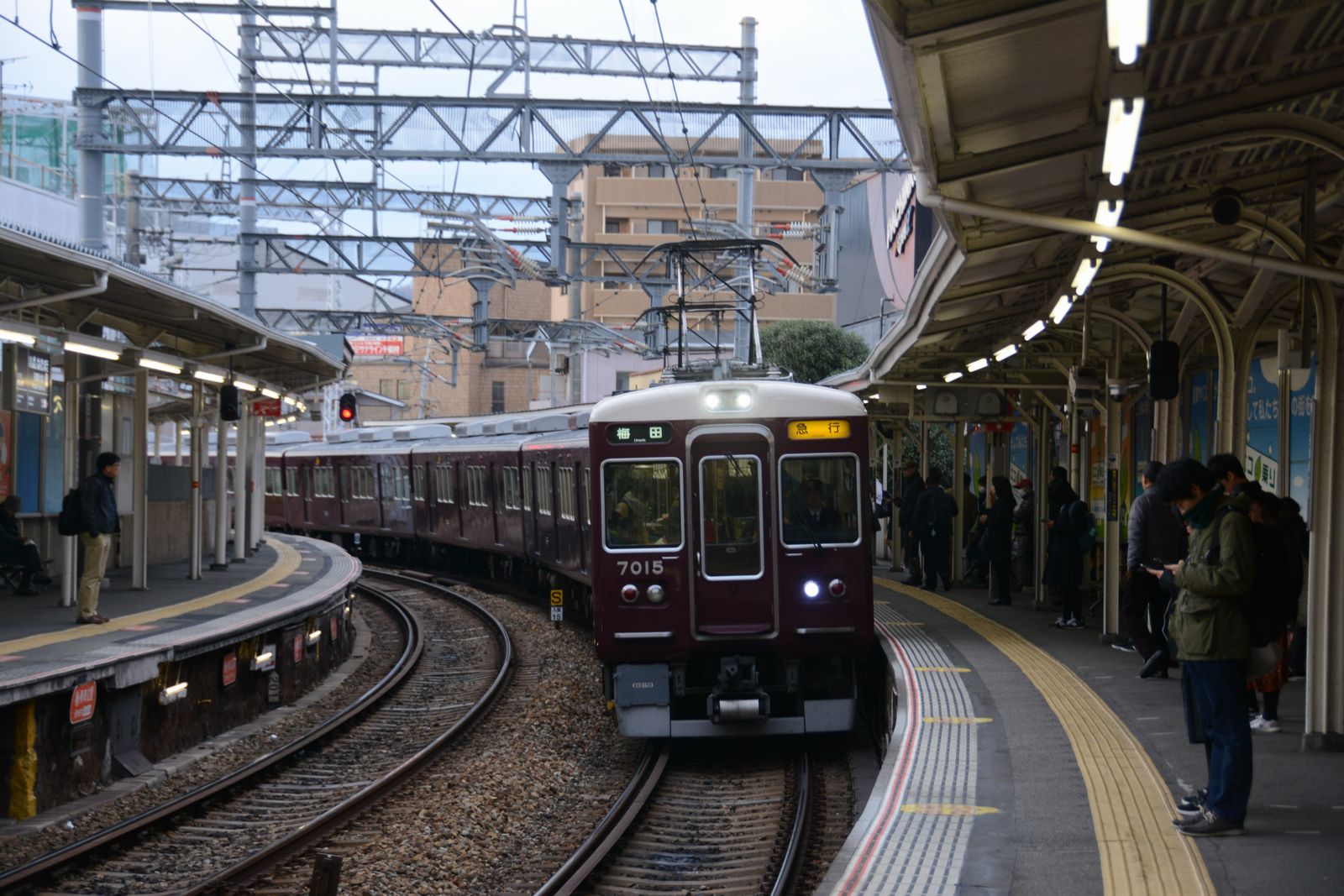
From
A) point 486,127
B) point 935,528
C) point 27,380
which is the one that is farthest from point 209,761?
point 486,127

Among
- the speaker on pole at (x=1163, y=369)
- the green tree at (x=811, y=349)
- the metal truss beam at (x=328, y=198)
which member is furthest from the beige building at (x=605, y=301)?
the speaker on pole at (x=1163, y=369)

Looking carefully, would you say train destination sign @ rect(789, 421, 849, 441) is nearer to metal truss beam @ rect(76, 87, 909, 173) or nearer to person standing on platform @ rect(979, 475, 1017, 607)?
person standing on platform @ rect(979, 475, 1017, 607)

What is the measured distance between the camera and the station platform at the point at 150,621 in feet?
28.9

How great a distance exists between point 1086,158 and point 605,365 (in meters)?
43.8

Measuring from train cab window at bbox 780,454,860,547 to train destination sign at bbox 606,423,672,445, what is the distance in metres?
0.79

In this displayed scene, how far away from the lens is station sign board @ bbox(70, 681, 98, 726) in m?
8.68

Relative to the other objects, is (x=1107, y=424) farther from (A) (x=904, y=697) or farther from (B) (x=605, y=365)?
(B) (x=605, y=365)

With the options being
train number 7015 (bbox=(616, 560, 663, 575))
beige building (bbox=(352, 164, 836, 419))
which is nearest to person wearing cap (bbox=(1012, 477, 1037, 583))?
train number 7015 (bbox=(616, 560, 663, 575))

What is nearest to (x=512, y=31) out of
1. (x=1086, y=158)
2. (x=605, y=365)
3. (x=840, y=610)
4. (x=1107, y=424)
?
(x=1107, y=424)

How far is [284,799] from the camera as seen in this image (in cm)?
909

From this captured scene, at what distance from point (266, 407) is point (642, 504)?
1165cm

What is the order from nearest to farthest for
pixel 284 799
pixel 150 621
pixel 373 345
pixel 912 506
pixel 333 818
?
pixel 333 818
pixel 284 799
pixel 150 621
pixel 912 506
pixel 373 345

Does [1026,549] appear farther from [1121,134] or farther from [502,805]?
[1121,134]

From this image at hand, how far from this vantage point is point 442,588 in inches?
874
